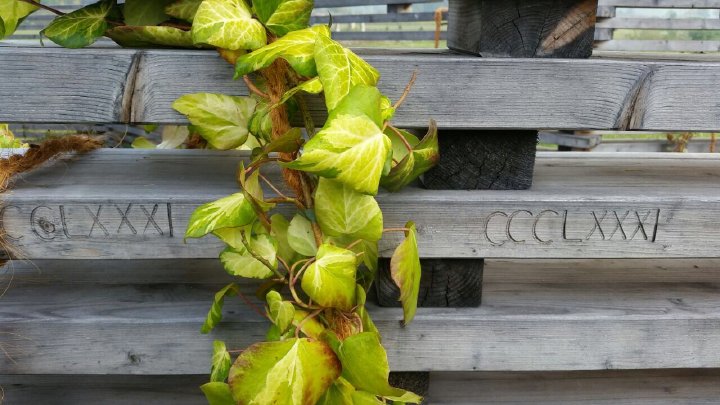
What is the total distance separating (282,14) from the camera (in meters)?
0.77

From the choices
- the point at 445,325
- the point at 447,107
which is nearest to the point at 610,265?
the point at 445,325

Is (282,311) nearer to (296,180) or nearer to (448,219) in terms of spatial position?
(296,180)

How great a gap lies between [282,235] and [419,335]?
0.89 ft

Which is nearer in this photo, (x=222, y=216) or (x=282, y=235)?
(x=222, y=216)

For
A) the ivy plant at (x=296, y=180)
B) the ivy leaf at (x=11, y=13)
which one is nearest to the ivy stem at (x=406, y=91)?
the ivy plant at (x=296, y=180)

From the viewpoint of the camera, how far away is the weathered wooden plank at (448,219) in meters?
0.85

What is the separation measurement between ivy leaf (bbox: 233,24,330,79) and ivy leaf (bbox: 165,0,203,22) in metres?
0.16

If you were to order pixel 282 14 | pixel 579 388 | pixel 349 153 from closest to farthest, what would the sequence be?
1. pixel 349 153
2. pixel 282 14
3. pixel 579 388

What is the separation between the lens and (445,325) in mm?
944

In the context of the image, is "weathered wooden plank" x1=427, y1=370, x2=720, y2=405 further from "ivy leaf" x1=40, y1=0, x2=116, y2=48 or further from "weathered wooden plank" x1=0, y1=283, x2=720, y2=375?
"ivy leaf" x1=40, y1=0, x2=116, y2=48

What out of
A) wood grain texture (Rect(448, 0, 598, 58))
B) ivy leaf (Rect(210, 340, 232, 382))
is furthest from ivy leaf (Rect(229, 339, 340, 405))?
wood grain texture (Rect(448, 0, 598, 58))

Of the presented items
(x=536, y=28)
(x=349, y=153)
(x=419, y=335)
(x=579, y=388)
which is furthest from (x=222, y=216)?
(x=579, y=388)

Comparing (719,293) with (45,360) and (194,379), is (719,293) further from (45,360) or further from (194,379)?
(45,360)

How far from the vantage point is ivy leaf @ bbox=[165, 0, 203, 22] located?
0.83 metres
